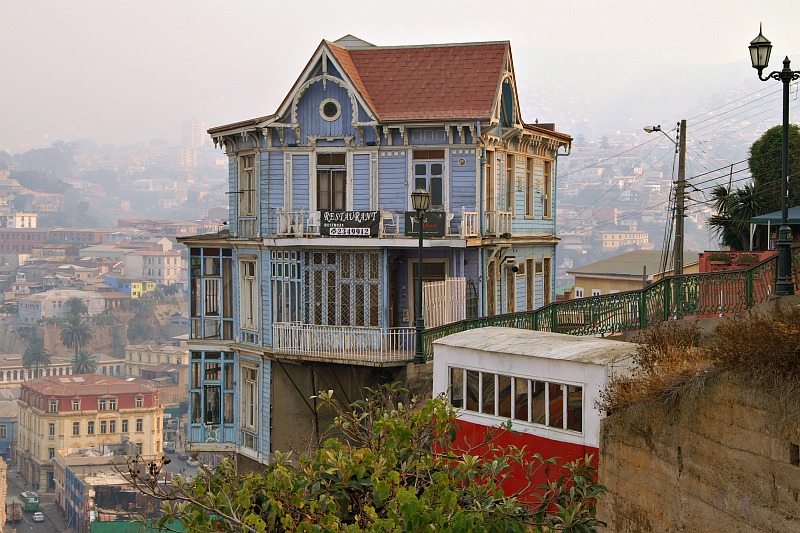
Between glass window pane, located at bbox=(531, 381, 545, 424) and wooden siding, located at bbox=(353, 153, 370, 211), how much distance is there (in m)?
13.5

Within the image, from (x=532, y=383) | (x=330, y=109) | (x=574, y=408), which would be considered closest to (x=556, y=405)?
(x=574, y=408)

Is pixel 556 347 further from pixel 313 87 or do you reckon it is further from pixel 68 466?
pixel 68 466

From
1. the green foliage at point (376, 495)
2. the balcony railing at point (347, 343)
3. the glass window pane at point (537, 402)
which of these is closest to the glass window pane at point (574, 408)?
the glass window pane at point (537, 402)

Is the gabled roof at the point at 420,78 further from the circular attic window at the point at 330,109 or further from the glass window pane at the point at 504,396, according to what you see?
the glass window pane at the point at 504,396

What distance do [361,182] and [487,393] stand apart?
41.2 feet

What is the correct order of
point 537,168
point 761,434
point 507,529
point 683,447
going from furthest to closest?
point 537,168, point 683,447, point 761,434, point 507,529

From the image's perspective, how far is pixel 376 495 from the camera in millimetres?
13070

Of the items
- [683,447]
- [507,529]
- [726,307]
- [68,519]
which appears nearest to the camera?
[507,529]

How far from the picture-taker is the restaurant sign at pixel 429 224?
1228 inches

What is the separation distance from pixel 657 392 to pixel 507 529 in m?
4.03

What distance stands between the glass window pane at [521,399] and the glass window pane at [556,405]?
2.33ft

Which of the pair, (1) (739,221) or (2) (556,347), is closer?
(2) (556,347)

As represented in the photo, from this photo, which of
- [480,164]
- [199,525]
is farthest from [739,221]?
[199,525]

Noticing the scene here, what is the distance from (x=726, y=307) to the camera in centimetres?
2170
